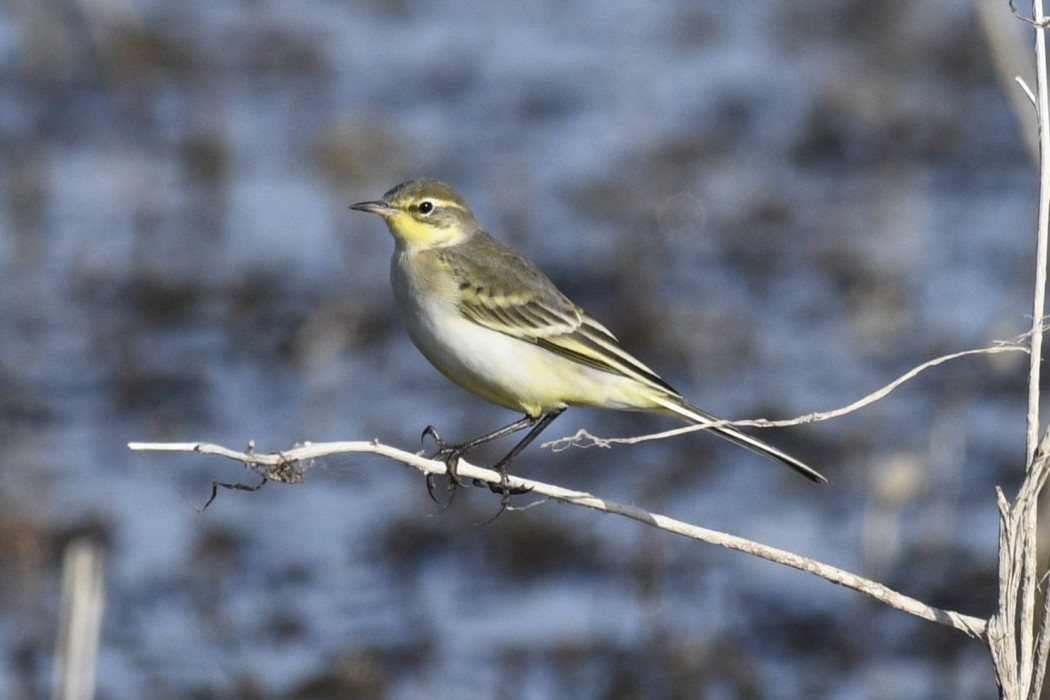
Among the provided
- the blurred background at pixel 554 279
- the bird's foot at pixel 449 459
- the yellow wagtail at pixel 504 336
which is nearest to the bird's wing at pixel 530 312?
the yellow wagtail at pixel 504 336

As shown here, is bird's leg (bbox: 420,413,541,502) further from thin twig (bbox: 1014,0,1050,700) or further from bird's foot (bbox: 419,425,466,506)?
thin twig (bbox: 1014,0,1050,700)

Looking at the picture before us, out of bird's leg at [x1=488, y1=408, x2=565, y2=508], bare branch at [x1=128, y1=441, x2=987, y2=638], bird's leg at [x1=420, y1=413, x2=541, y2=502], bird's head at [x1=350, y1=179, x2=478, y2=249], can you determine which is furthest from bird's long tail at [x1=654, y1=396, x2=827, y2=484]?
bird's head at [x1=350, y1=179, x2=478, y2=249]

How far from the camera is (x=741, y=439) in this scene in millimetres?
5816

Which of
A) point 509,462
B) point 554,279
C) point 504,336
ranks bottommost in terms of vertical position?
point 509,462

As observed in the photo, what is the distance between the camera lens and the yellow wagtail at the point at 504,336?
611 centimetres

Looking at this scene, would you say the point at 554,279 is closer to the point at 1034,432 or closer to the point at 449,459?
the point at 449,459

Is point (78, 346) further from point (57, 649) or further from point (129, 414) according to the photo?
point (57, 649)

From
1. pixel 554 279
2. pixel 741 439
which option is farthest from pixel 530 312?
pixel 554 279

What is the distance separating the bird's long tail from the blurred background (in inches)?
104

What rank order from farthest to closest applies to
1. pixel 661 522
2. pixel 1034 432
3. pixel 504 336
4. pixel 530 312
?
pixel 530 312 → pixel 504 336 → pixel 661 522 → pixel 1034 432

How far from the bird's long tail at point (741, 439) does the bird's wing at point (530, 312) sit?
5cm

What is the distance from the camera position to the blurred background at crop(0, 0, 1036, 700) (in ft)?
30.0

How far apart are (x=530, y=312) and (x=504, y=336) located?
0.26 m

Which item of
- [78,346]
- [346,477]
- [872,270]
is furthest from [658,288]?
[78,346]
